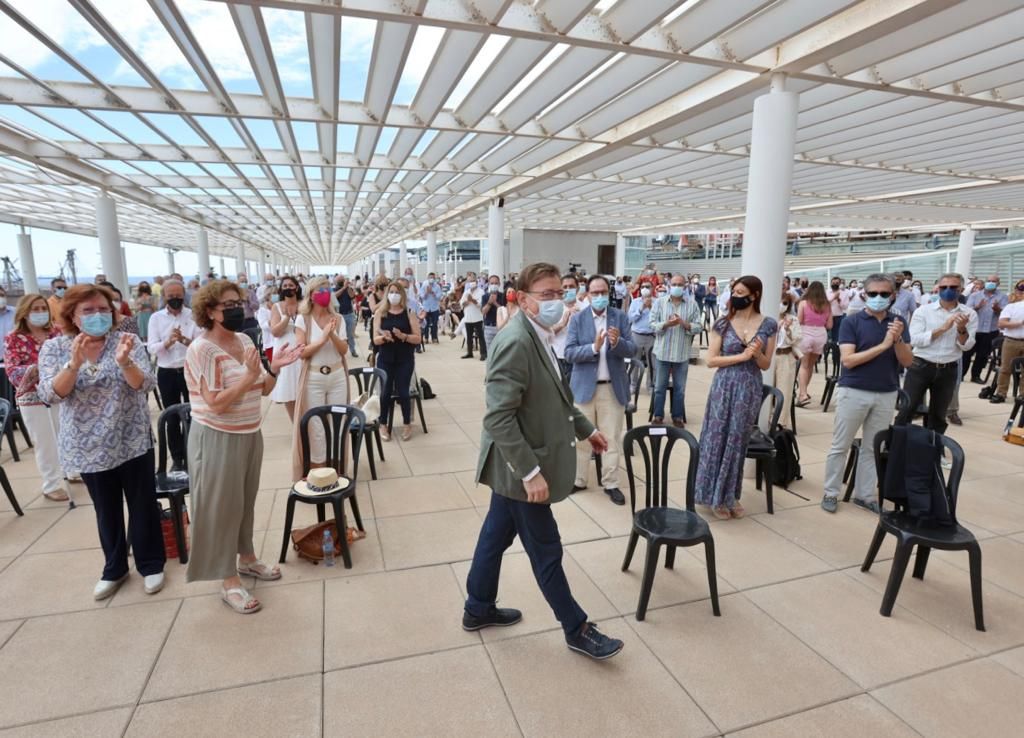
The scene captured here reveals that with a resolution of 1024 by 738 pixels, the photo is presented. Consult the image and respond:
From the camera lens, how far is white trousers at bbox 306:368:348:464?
4156 millimetres

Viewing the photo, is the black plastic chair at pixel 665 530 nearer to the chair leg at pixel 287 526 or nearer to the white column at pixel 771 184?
the chair leg at pixel 287 526

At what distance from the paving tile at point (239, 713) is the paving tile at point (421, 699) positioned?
83 mm

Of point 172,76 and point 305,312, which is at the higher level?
point 172,76

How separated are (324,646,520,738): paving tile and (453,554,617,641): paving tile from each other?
26 cm

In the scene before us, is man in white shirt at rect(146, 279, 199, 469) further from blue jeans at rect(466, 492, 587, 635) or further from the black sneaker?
the black sneaker

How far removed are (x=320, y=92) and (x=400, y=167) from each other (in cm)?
378

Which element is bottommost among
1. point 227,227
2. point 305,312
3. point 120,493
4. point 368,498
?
point 368,498

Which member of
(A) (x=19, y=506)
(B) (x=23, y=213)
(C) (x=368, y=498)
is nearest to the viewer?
(A) (x=19, y=506)

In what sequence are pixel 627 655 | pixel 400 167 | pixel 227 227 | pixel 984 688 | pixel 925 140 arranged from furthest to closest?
pixel 227 227, pixel 400 167, pixel 925 140, pixel 627 655, pixel 984 688

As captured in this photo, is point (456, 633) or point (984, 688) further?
point (456, 633)

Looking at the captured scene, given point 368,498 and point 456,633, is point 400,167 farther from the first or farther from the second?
point 456,633

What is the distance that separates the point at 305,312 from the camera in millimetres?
4141

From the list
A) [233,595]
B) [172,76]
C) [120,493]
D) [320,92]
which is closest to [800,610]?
[233,595]

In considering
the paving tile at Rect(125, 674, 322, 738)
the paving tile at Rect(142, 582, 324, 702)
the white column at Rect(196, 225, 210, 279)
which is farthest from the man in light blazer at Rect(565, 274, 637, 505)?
the white column at Rect(196, 225, 210, 279)
